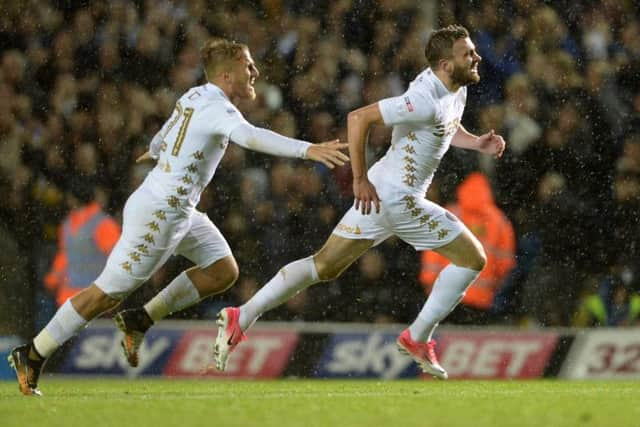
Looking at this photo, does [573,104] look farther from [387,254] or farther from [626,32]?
[387,254]

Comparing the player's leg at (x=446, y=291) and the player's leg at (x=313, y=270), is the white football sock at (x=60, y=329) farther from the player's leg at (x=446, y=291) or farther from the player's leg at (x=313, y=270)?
the player's leg at (x=446, y=291)

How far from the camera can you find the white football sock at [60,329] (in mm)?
6570

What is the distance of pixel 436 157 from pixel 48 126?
448cm

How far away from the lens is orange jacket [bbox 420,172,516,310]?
31.1ft

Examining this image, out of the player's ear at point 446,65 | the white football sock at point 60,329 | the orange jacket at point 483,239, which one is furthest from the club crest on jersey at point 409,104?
the orange jacket at point 483,239

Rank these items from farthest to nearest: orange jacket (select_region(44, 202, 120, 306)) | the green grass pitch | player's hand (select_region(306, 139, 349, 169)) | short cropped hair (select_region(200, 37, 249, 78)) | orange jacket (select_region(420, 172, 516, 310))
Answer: orange jacket (select_region(420, 172, 516, 310))
orange jacket (select_region(44, 202, 120, 306))
short cropped hair (select_region(200, 37, 249, 78))
player's hand (select_region(306, 139, 349, 169))
the green grass pitch

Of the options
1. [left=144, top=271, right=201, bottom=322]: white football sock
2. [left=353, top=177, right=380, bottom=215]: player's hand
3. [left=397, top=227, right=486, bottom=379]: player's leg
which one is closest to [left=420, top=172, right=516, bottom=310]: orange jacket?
[left=397, top=227, right=486, bottom=379]: player's leg

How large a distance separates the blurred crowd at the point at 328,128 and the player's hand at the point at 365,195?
3142mm

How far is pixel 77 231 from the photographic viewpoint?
31.3ft

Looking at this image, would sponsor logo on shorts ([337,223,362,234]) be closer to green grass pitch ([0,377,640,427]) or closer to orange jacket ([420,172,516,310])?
green grass pitch ([0,377,640,427])

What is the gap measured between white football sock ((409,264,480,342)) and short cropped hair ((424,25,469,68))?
3.72ft

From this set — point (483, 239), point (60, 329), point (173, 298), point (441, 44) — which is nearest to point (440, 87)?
point (441, 44)

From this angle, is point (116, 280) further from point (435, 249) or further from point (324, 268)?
point (435, 249)

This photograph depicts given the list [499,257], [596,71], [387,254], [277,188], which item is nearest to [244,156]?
[277,188]
